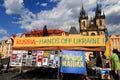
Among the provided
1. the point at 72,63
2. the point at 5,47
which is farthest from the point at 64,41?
the point at 5,47

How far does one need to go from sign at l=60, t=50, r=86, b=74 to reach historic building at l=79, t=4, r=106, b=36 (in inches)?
2527

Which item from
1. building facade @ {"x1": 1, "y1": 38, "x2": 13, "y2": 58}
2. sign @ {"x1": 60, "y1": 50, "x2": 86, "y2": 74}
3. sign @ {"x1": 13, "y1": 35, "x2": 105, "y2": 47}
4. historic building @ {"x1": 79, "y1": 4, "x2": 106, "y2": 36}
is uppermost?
historic building @ {"x1": 79, "y1": 4, "x2": 106, "y2": 36}

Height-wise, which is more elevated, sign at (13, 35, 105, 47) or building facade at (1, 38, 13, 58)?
building facade at (1, 38, 13, 58)

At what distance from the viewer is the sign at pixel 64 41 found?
9.89 meters

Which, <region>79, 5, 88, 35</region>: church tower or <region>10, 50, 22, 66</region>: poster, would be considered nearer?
<region>10, 50, 22, 66</region>: poster

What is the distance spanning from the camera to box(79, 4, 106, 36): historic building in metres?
73.3

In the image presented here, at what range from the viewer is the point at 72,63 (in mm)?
9234

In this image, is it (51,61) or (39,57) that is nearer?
(51,61)

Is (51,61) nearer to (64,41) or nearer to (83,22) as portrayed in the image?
(64,41)

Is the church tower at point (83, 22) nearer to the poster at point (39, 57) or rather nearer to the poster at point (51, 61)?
the poster at point (39, 57)

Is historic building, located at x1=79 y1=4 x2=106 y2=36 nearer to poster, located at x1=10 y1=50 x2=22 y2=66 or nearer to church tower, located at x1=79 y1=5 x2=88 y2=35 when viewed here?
church tower, located at x1=79 y1=5 x2=88 y2=35

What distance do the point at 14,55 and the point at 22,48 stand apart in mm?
635

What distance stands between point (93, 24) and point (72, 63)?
6825 cm

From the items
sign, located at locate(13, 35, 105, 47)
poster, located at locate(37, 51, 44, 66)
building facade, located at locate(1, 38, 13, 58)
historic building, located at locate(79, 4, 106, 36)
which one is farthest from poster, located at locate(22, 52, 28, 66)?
building facade, located at locate(1, 38, 13, 58)
